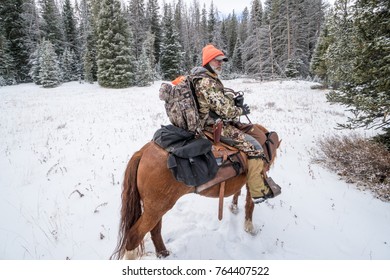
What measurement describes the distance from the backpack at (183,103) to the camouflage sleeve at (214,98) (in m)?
0.12

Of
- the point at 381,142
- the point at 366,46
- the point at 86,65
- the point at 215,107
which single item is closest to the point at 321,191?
the point at 381,142

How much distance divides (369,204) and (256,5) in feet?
127

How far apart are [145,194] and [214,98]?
1.61m

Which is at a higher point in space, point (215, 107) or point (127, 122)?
point (215, 107)

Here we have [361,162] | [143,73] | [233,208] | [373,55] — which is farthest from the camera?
[143,73]

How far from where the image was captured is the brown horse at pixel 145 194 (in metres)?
3.03

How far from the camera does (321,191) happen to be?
5.33m

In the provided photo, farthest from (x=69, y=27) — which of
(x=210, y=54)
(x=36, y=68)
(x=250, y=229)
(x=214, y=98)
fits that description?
(x=250, y=229)

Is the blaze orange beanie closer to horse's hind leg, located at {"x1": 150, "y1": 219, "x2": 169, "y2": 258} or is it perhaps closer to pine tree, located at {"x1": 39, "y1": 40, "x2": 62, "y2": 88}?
horse's hind leg, located at {"x1": 150, "y1": 219, "x2": 169, "y2": 258}

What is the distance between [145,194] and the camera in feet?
10.2

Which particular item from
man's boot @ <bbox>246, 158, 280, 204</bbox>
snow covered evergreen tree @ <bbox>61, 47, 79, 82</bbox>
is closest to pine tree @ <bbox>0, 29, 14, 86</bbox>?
snow covered evergreen tree @ <bbox>61, 47, 79, 82</bbox>

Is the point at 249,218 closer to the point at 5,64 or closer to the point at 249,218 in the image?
the point at 249,218

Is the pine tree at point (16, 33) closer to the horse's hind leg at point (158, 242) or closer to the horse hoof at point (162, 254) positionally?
the horse's hind leg at point (158, 242)
